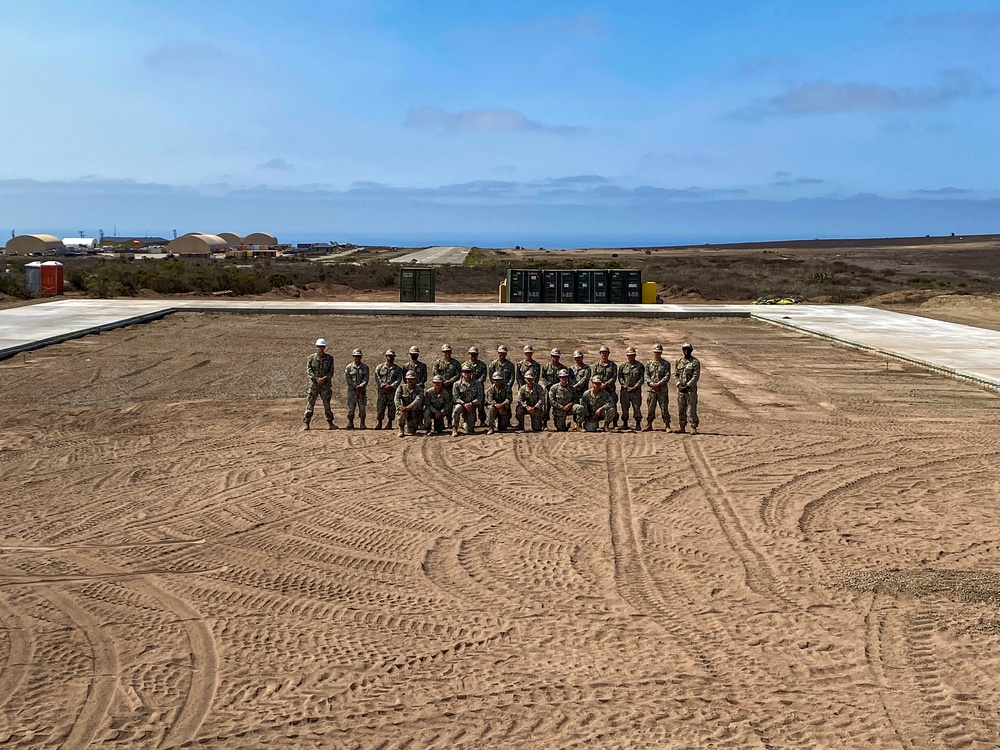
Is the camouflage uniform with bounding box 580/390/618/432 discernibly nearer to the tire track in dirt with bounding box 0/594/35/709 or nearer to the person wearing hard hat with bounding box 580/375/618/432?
the person wearing hard hat with bounding box 580/375/618/432

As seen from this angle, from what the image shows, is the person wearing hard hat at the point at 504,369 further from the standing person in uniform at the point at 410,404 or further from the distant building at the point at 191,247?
the distant building at the point at 191,247

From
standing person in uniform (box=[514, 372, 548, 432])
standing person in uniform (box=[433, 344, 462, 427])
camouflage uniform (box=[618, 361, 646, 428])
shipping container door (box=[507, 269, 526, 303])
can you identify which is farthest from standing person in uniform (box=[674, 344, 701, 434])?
shipping container door (box=[507, 269, 526, 303])

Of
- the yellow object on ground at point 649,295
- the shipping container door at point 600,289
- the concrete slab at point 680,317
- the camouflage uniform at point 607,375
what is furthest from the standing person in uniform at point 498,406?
the yellow object on ground at point 649,295

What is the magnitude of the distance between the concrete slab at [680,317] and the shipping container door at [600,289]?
2.23 meters

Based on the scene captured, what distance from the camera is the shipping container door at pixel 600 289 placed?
3891 centimetres

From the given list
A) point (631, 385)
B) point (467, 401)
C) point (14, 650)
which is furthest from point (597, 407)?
point (14, 650)

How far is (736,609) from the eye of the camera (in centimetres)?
786

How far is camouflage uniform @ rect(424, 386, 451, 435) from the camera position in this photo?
14.1 metres

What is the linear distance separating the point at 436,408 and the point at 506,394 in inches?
42.4

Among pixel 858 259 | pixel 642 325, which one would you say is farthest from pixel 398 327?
pixel 858 259

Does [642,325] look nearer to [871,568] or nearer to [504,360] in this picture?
[504,360]

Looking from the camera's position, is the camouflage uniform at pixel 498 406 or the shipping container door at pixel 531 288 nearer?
the camouflage uniform at pixel 498 406

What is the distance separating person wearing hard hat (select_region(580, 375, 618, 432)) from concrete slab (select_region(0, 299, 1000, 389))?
9004 millimetres

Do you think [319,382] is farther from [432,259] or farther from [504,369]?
[432,259]
